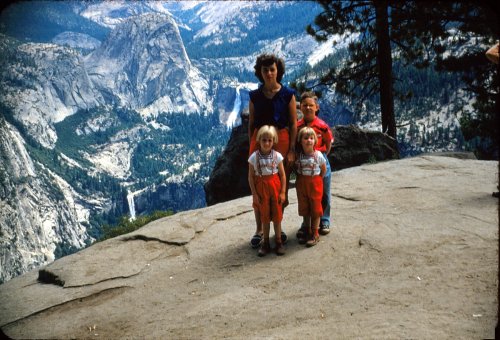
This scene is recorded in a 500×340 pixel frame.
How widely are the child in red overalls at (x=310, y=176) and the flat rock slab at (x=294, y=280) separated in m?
0.39

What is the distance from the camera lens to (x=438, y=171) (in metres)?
9.28

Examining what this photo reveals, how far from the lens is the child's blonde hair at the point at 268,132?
214 inches

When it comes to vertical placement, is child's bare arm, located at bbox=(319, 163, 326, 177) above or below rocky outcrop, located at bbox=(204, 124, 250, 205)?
above

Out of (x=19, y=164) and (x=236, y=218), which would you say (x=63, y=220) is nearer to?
(x=19, y=164)

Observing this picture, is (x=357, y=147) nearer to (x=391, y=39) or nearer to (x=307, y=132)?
(x=391, y=39)

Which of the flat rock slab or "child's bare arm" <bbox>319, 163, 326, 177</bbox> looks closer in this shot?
the flat rock slab

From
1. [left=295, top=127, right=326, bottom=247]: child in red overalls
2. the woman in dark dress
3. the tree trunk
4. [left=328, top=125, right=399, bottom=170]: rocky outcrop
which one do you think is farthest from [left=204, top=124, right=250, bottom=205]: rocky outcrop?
the woman in dark dress

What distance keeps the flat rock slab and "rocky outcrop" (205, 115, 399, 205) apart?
5.17 m

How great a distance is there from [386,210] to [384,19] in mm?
7348

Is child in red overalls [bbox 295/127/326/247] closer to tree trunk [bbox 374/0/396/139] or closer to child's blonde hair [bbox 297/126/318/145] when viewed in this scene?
child's blonde hair [bbox 297/126/318/145]

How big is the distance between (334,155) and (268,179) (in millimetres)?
8015

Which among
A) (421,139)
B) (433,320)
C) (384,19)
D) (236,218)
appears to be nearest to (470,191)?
(236,218)

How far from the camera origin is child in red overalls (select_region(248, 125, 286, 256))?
552 cm

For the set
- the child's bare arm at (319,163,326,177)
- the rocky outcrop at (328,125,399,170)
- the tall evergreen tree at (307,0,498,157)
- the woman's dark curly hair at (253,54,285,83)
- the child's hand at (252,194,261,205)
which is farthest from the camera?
the rocky outcrop at (328,125,399,170)
